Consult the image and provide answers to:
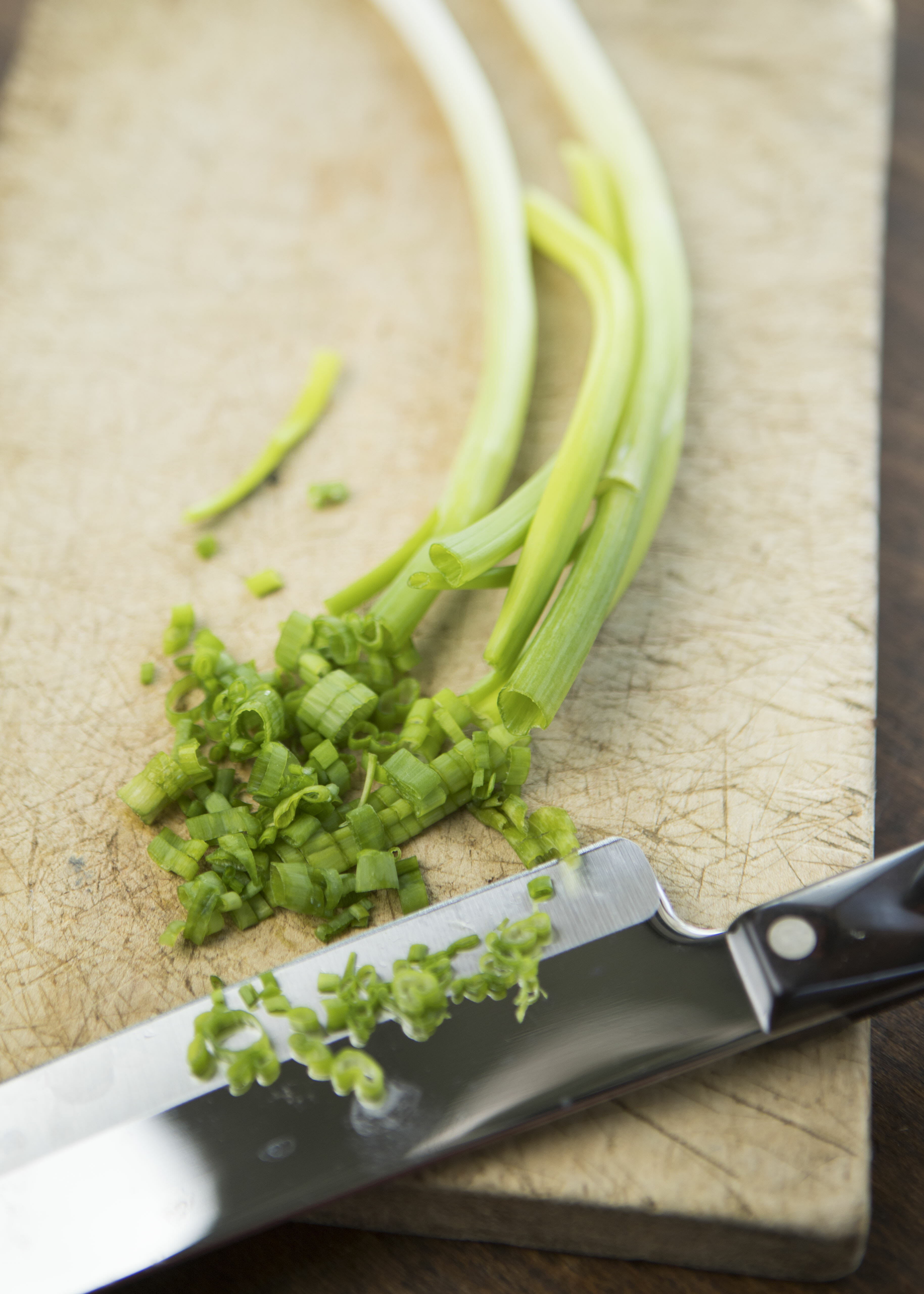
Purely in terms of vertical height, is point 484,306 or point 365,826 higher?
point 484,306

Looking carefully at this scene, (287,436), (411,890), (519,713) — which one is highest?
(287,436)

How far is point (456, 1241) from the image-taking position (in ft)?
4.41

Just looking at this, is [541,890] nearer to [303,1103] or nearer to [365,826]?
[365,826]

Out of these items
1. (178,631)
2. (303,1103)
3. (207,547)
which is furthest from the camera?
(207,547)

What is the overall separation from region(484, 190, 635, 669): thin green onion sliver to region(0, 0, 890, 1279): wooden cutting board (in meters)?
0.16

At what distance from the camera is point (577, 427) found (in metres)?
1.79

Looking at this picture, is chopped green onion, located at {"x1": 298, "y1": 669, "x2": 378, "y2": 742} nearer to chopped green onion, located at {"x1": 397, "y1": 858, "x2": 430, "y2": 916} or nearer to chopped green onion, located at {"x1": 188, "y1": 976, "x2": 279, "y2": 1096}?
chopped green onion, located at {"x1": 397, "y1": 858, "x2": 430, "y2": 916}

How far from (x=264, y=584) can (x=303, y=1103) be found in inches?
37.5

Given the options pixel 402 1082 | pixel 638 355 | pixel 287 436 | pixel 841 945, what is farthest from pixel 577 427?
pixel 402 1082

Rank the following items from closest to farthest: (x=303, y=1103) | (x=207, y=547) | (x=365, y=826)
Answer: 1. (x=303, y=1103)
2. (x=365, y=826)
3. (x=207, y=547)

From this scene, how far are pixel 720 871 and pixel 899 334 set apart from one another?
153 centimetres

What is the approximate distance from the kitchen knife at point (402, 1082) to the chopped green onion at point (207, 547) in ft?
2.90

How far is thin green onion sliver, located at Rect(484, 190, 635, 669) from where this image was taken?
1.63 metres

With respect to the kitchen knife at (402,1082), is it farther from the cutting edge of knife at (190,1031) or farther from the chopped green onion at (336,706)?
the chopped green onion at (336,706)
